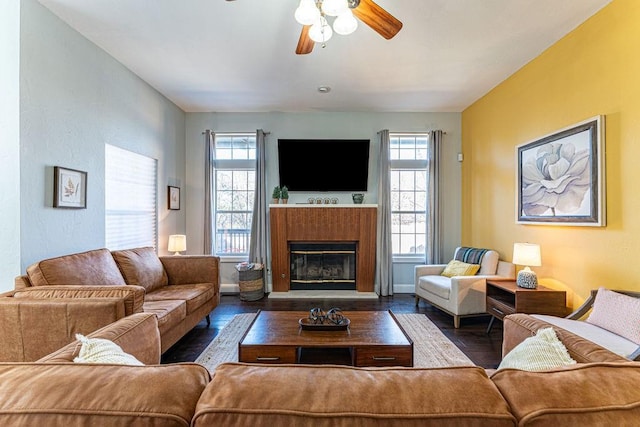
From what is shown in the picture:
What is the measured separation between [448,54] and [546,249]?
7.59 ft

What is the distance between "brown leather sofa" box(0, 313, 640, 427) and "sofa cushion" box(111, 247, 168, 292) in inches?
101

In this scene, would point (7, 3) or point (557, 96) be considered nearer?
point (7, 3)

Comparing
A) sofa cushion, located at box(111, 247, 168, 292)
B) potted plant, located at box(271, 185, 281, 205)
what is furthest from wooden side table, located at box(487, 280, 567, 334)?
sofa cushion, located at box(111, 247, 168, 292)

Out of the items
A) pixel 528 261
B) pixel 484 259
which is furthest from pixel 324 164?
pixel 528 261

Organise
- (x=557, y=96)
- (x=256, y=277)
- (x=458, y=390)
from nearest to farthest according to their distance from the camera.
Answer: (x=458, y=390), (x=557, y=96), (x=256, y=277)

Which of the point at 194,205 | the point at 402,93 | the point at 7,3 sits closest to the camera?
the point at 7,3

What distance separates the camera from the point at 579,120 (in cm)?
282

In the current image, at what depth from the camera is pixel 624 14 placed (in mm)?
2387

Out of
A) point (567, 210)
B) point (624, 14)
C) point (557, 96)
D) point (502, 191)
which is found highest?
point (624, 14)

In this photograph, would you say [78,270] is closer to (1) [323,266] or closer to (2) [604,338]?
(1) [323,266]

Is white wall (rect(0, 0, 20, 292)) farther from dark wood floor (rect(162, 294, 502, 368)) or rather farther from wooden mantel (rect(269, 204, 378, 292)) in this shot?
wooden mantel (rect(269, 204, 378, 292))

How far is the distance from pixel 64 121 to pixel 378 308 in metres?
4.12

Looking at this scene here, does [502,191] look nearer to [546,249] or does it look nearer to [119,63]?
[546,249]

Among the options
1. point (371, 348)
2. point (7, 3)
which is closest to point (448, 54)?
point (371, 348)
